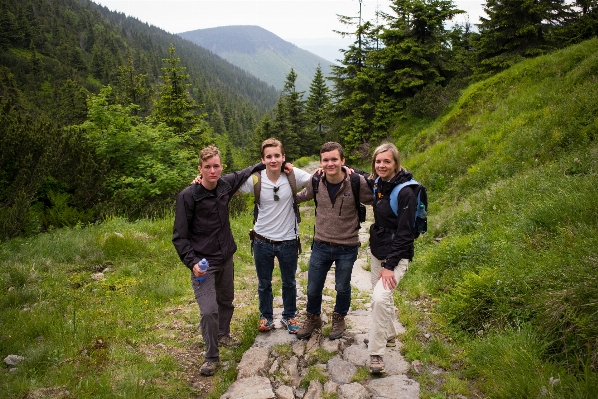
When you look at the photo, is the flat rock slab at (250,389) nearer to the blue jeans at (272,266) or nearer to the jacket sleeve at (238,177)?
the blue jeans at (272,266)

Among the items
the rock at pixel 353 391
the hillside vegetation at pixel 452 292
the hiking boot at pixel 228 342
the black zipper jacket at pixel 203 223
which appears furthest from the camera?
the hiking boot at pixel 228 342

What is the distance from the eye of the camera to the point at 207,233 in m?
3.82

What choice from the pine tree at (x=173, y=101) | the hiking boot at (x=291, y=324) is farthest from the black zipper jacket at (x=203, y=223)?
the pine tree at (x=173, y=101)

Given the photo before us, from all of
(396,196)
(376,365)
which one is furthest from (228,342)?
(396,196)

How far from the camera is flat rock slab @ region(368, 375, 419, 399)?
3125 millimetres

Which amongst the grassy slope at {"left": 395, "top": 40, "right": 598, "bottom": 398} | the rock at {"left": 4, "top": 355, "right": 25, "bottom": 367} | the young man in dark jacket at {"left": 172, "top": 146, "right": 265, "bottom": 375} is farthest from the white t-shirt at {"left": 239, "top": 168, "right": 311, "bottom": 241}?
the rock at {"left": 4, "top": 355, "right": 25, "bottom": 367}

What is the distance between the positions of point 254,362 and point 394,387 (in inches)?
56.7

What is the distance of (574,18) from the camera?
14.3 metres

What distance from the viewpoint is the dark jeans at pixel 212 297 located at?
3684mm

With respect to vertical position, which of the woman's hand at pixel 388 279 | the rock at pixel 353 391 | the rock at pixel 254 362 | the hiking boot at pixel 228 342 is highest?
the woman's hand at pixel 388 279

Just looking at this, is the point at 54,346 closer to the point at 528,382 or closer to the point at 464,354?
the point at 464,354

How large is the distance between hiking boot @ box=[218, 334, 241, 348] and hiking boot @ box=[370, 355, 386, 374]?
5.59 feet

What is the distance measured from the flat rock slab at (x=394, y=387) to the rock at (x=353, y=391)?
8 cm

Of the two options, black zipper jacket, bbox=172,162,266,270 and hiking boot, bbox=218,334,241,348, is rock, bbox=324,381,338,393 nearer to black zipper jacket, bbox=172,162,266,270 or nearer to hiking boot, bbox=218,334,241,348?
hiking boot, bbox=218,334,241,348
